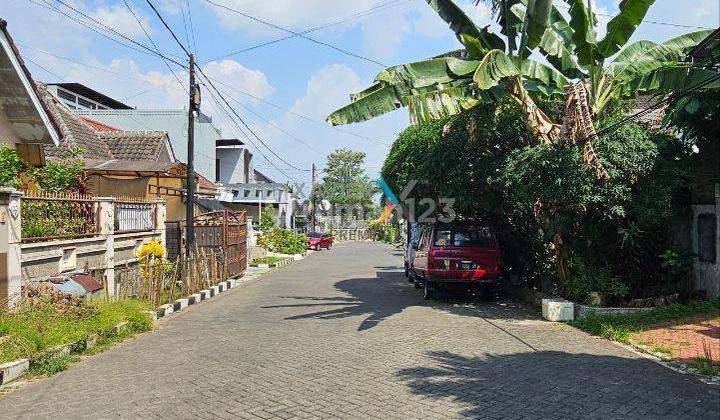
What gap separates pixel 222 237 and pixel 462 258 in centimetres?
927

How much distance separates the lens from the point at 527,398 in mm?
5957

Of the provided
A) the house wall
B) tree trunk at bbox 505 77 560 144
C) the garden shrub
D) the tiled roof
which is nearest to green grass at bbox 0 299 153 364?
the garden shrub

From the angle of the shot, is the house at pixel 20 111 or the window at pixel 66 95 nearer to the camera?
the house at pixel 20 111

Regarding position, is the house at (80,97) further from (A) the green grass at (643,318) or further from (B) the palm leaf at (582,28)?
(A) the green grass at (643,318)

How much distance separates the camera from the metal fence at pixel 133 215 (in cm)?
1371

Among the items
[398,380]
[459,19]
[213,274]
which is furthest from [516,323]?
[213,274]

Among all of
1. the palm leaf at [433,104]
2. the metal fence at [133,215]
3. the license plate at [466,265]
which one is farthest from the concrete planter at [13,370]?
the license plate at [466,265]

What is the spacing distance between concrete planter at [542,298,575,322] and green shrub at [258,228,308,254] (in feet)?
90.2

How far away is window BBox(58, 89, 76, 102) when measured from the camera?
3500 centimetres

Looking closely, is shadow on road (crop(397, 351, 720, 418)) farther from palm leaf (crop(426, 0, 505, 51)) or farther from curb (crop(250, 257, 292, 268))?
curb (crop(250, 257, 292, 268))

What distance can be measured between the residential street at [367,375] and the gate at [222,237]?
760 cm

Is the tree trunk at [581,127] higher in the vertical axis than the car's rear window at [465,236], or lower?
higher

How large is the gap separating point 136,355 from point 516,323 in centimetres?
651

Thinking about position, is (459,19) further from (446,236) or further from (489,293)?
(489,293)
